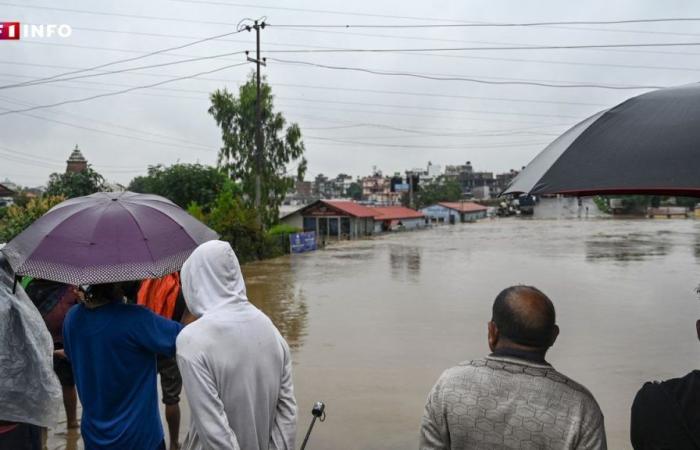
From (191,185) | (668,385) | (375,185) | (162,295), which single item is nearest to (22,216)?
(162,295)

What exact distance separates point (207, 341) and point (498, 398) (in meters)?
1.01

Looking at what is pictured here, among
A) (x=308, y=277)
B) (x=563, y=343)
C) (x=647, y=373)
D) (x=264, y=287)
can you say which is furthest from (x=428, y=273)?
(x=647, y=373)

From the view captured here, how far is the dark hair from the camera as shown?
1.79m

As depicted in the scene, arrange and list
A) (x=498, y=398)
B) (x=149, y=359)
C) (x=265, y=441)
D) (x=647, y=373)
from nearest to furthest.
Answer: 1. (x=498, y=398)
2. (x=265, y=441)
3. (x=149, y=359)
4. (x=647, y=373)

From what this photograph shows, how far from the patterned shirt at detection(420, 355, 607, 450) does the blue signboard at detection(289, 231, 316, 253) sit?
94.0 ft

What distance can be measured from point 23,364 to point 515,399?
6.92 feet

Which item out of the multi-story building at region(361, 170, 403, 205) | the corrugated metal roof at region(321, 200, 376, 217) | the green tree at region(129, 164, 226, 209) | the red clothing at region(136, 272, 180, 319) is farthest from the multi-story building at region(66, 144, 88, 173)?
the multi-story building at region(361, 170, 403, 205)

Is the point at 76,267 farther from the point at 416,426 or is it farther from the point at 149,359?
the point at 416,426

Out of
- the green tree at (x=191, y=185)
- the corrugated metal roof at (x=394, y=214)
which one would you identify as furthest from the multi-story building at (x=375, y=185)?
the green tree at (x=191, y=185)

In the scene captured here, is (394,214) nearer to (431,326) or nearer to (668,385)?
(431,326)

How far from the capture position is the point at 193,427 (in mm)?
2221

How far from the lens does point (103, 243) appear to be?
2711 millimetres

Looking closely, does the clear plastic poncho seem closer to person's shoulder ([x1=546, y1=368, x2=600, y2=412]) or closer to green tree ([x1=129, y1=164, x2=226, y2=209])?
person's shoulder ([x1=546, y1=368, x2=600, y2=412])

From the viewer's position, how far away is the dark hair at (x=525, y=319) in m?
1.79
